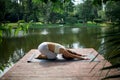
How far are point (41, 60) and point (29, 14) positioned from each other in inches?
876

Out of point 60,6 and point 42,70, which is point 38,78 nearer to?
point 42,70

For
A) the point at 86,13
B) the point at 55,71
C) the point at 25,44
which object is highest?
the point at 86,13

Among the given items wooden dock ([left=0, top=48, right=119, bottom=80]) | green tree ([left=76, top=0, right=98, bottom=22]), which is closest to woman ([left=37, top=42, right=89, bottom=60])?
wooden dock ([left=0, top=48, right=119, bottom=80])

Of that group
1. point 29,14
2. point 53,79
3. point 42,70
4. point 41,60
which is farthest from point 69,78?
point 29,14

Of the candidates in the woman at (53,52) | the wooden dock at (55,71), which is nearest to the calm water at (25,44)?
the wooden dock at (55,71)

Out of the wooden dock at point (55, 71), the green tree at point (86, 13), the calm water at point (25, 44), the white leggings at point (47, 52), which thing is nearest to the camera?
the wooden dock at point (55, 71)

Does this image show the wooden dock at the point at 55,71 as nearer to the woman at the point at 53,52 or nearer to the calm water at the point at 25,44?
the woman at the point at 53,52

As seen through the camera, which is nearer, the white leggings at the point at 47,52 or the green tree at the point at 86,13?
the white leggings at the point at 47,52

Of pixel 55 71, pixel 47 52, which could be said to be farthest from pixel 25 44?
pixel 55 71

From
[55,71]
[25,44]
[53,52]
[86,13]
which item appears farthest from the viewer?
[86,13]

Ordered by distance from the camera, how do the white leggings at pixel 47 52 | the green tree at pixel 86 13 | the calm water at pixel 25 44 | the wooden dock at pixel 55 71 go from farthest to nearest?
1. the green tree at pixel 86 13
2. the calm water at pixel 25 44
3. the white leggings at pixel 47 52
4. the wooden dock at pixel 55 71

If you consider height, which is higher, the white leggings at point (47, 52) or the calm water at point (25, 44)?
the white leggings at point (47, 52)

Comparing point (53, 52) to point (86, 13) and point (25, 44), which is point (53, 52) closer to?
point (25, 44)

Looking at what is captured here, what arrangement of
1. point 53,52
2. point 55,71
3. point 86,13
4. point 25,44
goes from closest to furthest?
1. point 55,71
2. point 53,52
3. point 25,44
4. point 86,13
